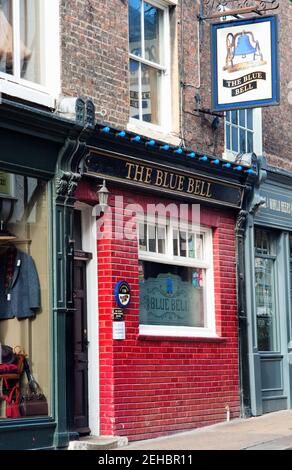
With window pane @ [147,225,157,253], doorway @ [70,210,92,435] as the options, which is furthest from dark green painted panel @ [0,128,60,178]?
window pane @ [147,225,157,253]

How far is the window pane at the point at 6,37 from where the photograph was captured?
12.5 meters

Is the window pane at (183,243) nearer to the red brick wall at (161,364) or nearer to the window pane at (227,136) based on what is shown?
the red brick wall at (161,364)

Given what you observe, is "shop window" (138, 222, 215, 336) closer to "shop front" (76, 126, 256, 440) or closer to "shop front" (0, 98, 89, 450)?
"shop front" (76, 126, 256, 440)

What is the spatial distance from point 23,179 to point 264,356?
674 cm

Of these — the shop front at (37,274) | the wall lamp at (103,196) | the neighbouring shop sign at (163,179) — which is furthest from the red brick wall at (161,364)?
the shop front at (37,274)

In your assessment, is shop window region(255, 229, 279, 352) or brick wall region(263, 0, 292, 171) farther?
brick wall region(263, 0, 292, 171)

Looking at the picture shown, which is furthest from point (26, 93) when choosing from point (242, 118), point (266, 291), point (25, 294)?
point (266, 291)

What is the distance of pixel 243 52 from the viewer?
1575 cm

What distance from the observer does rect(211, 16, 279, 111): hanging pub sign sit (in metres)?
15.6

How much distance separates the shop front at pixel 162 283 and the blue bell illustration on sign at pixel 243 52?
1.57 meters

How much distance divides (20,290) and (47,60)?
9.95 ft

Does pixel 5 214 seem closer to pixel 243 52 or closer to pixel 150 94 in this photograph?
pixel 150 94

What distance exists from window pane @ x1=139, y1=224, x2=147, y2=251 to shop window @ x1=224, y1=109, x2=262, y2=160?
2664 millimetres
